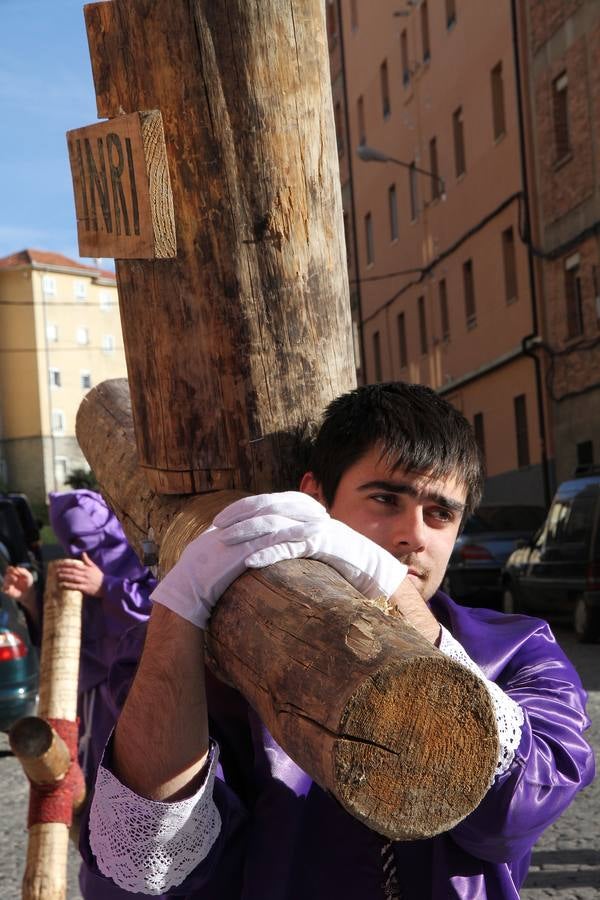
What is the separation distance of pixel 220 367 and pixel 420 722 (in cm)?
113

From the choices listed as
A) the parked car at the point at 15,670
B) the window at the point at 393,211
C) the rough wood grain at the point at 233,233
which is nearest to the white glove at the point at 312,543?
the rough wood grain at the point at 233,233

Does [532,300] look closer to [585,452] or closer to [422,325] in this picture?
[585,452]

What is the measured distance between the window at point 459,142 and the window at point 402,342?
6127mm

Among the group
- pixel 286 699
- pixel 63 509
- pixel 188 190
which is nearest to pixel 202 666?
pixel 286 699

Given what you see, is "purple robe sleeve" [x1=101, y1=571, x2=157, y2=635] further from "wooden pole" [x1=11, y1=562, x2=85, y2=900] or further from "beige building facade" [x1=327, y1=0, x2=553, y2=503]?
"beige building facade" [x1=327, y1=0, x2=553, y2=503]

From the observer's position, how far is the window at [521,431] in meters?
28.8

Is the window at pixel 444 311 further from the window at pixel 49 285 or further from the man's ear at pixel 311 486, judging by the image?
the window at pixel 49 285

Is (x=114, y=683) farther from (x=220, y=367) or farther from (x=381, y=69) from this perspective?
(x=381, y=69)

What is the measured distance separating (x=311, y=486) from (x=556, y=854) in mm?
4616

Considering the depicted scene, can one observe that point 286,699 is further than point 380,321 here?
No

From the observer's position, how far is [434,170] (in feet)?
114

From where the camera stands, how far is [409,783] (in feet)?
5.41

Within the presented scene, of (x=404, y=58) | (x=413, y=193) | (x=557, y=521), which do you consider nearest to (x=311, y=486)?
(x=557, y=521)

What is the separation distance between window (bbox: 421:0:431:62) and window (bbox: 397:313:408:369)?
643 cm
